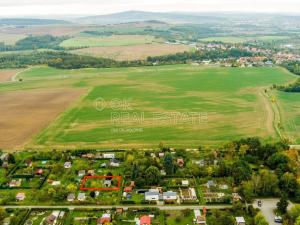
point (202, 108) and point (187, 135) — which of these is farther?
point (202, 108)

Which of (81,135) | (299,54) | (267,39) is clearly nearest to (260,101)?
(81,135)

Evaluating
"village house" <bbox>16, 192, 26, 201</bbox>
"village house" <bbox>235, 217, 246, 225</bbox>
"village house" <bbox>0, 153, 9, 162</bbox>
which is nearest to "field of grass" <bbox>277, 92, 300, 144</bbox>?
"village house" <bbox>235, 217, 246, 225</bbox>

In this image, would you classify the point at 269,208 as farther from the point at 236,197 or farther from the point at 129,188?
the point at 129,188

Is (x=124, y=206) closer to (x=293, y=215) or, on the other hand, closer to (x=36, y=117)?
(x=293, y=215)

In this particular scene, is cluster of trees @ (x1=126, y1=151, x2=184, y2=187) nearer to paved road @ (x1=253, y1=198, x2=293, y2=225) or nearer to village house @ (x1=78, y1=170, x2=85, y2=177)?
village house @ (x1=78, y1=170, x2=85, y2=177)

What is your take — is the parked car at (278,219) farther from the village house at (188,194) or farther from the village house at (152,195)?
the village house at (152,195)

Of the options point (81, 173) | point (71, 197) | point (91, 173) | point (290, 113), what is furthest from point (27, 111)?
point (290, 113)
